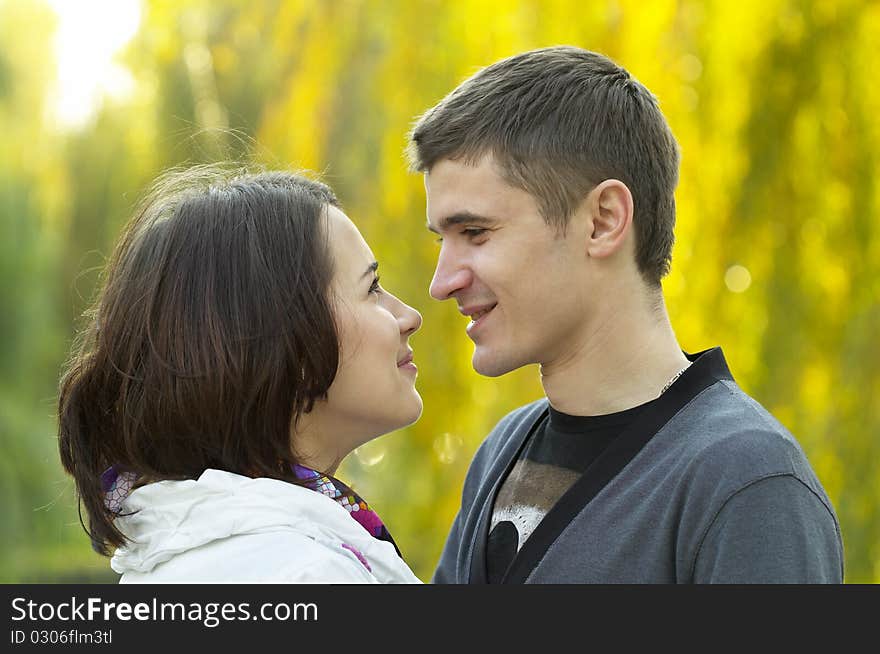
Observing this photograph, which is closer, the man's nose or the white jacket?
the white jacket

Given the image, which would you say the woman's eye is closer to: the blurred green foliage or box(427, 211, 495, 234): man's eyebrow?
box(427, 211, 495, 234): man's eyebrow

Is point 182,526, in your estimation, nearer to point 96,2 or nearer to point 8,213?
point 96,2

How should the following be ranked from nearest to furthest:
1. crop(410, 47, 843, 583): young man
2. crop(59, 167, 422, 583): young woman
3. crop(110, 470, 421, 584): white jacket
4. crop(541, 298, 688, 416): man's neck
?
1. crop(110, 470, 421, 584): white jacket
2. crop(59, 167, 422, 583): young woman
3. crop(410, 47, 843, 583): young man
4. crop(541, 298, 688, 416): man's neck

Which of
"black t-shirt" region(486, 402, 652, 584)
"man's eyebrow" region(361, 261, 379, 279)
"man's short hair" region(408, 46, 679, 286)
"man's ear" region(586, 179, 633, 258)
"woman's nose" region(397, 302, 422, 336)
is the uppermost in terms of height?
"man's short hair" region(408, 46, 679, 286)

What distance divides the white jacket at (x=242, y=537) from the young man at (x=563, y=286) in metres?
0.31

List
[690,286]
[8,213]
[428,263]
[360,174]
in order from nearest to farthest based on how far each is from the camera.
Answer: [690,286]
[428,263]
[360,174]
[8,213]

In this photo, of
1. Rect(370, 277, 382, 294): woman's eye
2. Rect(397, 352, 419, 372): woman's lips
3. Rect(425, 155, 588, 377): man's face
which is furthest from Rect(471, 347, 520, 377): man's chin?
Rect(370, 277, 382, 294): woman's eye

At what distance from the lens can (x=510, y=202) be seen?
6.06 feet

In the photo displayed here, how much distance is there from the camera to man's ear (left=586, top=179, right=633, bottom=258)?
1858 millimetres

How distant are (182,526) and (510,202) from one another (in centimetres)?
77

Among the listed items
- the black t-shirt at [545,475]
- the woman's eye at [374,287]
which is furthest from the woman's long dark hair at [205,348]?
the black t-shirt at [545,475]

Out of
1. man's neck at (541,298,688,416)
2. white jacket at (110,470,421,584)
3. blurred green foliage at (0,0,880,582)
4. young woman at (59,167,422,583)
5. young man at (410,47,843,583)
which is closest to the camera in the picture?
white jacket at (110,470,421,584)

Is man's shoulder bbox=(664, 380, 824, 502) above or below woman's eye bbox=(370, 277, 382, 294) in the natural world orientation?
below
